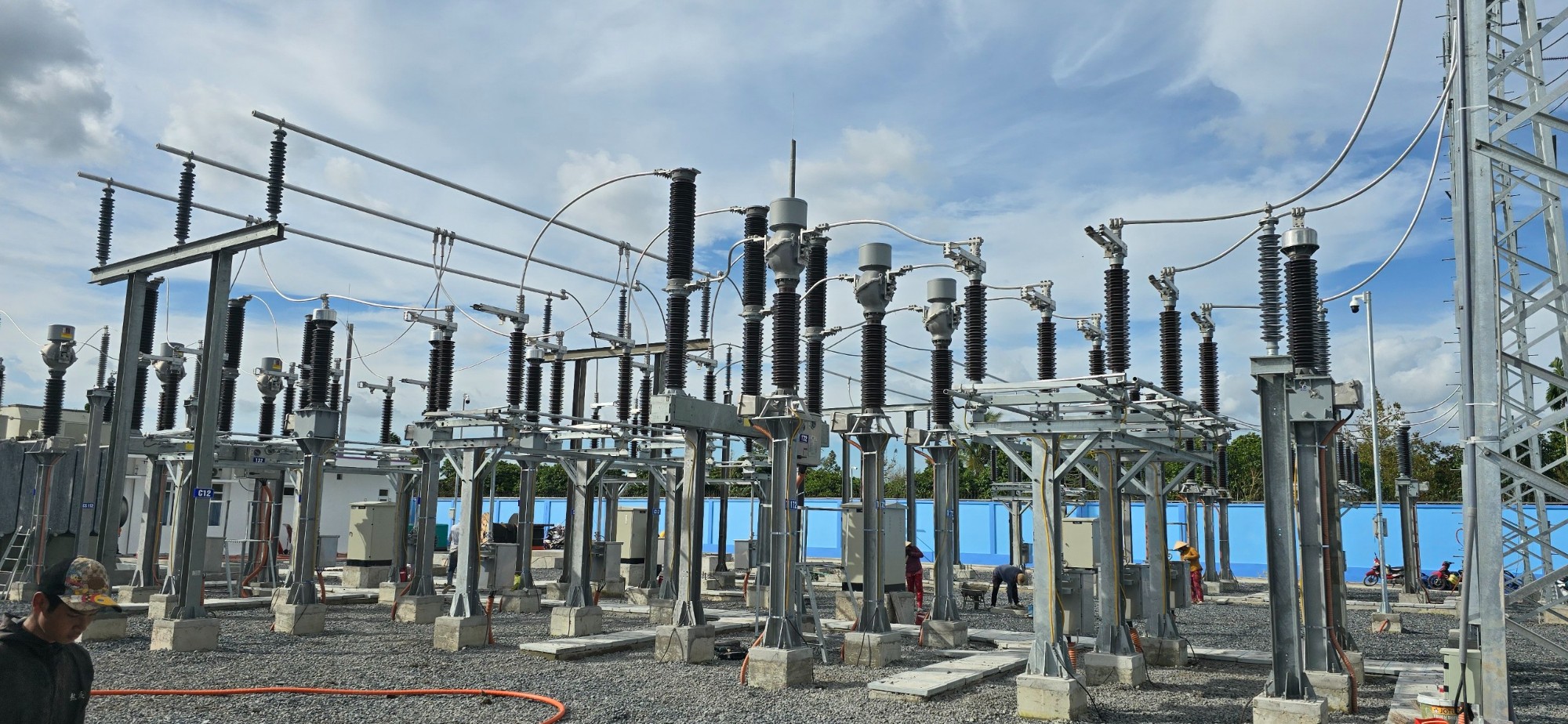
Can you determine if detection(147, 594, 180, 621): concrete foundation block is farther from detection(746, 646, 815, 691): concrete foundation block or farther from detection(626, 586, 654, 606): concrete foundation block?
detection(746, 646, 815, 691): concrete foundation block

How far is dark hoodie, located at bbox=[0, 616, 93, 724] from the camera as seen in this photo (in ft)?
11.7

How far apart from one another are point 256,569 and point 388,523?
3.94m

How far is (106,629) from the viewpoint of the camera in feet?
46.1

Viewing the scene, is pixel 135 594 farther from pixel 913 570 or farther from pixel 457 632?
pixel 913 570

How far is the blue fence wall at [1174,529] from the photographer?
1390 inches

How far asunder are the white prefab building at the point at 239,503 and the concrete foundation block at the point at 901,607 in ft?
57.4

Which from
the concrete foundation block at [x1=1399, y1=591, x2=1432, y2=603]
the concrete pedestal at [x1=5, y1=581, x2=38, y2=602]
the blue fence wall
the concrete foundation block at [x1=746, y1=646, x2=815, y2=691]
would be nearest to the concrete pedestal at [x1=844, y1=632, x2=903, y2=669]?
the concrete foundation block at [x1=746, y1=646, x2=815, y2=691]

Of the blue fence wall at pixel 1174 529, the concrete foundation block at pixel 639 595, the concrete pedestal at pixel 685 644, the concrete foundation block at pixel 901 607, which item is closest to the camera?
the concrete pedestal at pixel 685 644

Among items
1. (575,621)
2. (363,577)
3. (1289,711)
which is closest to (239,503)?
(363,577)

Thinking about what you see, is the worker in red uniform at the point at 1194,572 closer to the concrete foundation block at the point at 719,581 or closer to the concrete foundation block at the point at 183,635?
the concrete foundation block at the point at 719,581

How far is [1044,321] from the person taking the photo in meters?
14.9

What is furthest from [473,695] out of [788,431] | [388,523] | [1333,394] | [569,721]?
[388,523]

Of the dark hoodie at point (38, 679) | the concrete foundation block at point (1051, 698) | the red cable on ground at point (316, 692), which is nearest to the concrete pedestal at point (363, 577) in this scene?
the red cable on ground at point (316, 692)

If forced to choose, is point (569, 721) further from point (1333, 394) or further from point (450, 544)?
point (450, 544)
